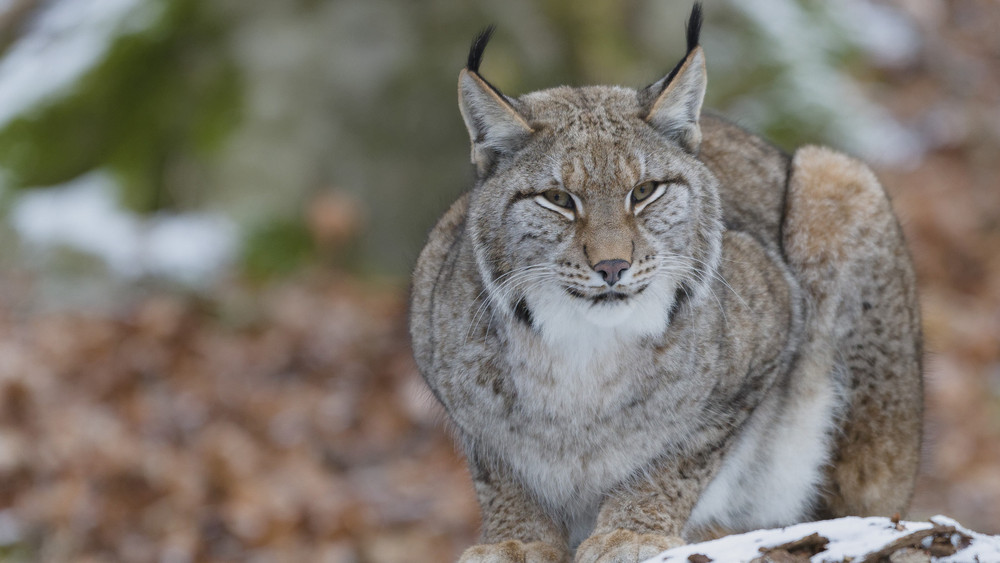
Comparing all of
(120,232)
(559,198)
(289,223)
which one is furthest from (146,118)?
(559,198)

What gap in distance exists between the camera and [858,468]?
4.53m

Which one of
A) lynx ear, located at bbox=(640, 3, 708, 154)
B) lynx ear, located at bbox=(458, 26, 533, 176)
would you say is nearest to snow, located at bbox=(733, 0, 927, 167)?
lynx ear, located at bbox=(640, 3, 708, 154)

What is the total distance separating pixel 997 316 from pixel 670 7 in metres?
4.05

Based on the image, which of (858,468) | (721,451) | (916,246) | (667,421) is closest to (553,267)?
(667,421)

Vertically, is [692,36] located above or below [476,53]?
below

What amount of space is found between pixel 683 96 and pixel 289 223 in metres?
6.35

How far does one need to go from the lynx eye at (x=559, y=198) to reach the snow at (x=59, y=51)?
7.51 meters

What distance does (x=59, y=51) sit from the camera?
10.3 m

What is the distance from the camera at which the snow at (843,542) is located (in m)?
3.10

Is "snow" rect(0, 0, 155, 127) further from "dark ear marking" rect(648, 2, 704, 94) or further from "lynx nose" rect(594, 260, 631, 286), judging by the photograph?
"lynx nose" rect(594, 260, 631, 286)

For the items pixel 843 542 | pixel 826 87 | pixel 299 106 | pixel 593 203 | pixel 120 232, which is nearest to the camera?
pixel 843 542

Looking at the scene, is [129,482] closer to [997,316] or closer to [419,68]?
[419,68]

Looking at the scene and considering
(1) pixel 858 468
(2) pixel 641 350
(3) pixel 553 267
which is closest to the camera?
(3) pixel 553 267

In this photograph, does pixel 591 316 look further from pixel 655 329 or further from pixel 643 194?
pixel 643 194
